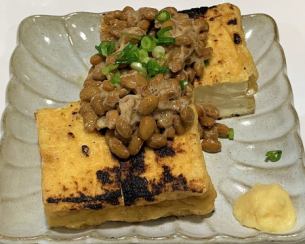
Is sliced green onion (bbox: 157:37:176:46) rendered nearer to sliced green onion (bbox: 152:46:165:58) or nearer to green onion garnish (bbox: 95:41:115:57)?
sliced green onion (bbox: 152:46:165:58)

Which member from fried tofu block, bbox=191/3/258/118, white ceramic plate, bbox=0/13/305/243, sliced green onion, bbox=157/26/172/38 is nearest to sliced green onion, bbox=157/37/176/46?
sliced green onion, bbox=157/26/172/38

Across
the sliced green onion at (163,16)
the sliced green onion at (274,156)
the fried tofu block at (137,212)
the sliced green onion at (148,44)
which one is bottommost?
the fried tofu block at (137,212)

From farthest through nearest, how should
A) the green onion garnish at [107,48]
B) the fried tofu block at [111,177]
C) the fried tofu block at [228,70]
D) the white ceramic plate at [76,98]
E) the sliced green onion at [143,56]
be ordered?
1. the fried tofu block at [228,70]
2. the green onion garnish at [107,48]
3. the sliced green onion at [143,56]
4. the white ceramic plate at [76,98]
5. the fried tofu block at [111,177]

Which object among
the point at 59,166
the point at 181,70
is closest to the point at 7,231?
the point at 59,166

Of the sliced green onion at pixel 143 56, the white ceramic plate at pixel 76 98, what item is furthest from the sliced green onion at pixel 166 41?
the white ceramic plate at pixel 76 98

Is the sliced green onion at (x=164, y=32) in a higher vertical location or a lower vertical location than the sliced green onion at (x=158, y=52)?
higher

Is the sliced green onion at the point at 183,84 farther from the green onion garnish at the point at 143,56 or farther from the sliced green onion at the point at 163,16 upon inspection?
the sliced green onion at the point at 163,16
